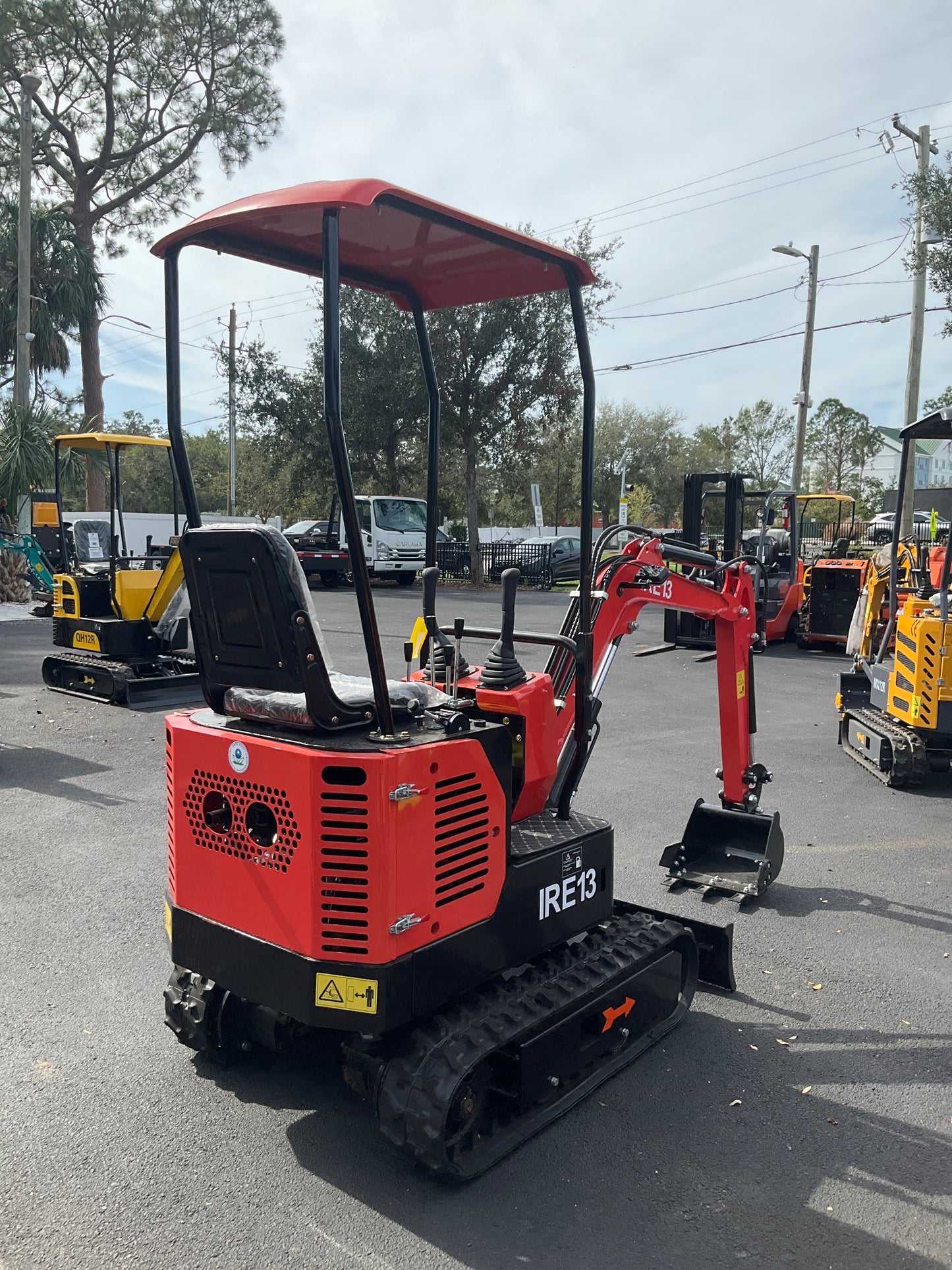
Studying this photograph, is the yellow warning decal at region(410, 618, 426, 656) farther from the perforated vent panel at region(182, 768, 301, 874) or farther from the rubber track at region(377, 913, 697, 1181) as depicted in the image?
the rubber track at region(377, 913, 697, 1181)

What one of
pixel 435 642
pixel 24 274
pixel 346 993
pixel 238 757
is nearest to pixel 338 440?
pixel 238 757

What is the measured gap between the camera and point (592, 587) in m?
4.87

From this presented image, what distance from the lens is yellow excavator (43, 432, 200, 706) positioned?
11.4 metres

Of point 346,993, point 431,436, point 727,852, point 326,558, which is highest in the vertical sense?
point 431,436

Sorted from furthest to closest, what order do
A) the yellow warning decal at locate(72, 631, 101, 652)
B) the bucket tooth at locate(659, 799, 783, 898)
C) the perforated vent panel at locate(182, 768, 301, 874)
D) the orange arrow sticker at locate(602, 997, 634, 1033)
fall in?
the yellow warning decal at locate(72, 631, 101, 652) → the bucket tooth at locate(659, 799, 783, 898) → the orange arrow sticker at locate(602, 997, 634, 1033) → the perforated vent panel at locate(182, 768, 301, 874)

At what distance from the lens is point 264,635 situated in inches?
122

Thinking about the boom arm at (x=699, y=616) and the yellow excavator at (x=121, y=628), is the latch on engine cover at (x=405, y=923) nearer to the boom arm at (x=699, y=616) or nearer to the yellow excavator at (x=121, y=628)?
the boom arm at (x=699, y=616)

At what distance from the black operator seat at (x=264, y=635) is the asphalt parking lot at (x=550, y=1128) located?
144 cm

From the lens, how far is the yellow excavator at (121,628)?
1145 cm

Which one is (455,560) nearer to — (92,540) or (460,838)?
(92,540)

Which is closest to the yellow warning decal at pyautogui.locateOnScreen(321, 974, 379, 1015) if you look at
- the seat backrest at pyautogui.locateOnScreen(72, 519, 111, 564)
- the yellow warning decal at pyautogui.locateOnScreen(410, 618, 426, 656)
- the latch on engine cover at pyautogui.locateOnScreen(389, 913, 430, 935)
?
the latch on engine cover at pyautogui.locateOnScreen(389, 913, 430, 935)

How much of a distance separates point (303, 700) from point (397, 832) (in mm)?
587

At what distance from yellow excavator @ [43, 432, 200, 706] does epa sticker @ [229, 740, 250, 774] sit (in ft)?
27.4

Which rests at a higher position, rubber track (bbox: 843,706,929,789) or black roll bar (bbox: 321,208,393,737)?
black roll bar (bbox: 321,208,393,737)
